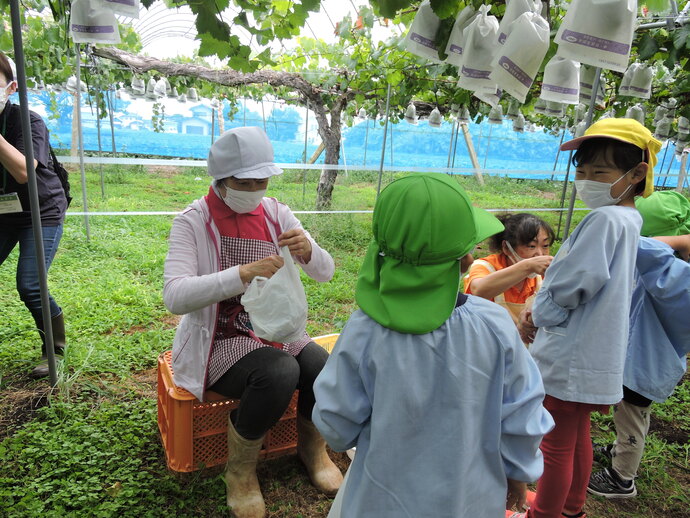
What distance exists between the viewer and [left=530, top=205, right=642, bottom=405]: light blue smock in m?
1.49

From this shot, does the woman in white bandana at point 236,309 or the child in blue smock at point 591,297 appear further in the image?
the woman in white bandana at point 236,309

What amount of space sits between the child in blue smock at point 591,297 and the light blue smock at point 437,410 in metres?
0.47

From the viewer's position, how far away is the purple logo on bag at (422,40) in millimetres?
1967

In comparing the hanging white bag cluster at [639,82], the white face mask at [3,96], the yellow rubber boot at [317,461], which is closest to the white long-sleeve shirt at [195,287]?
the yellow rubber boot at [317,461]

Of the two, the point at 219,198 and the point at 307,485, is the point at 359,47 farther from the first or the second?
the point at 307,485

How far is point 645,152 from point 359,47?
200 inches

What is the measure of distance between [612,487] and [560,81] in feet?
6.23

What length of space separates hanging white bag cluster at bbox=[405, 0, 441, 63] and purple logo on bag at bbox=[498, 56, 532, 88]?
1.39 ft

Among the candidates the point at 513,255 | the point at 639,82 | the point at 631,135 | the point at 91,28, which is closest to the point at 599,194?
the point at 631,135

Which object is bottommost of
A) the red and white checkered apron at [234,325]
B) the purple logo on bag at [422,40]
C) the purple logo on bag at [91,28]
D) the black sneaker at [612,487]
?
the black sneaker at [612,487]

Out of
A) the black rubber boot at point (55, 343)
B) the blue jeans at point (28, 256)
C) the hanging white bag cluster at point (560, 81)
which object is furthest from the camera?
the black rubber boot at point (55, 343)

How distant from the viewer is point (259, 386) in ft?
5.82

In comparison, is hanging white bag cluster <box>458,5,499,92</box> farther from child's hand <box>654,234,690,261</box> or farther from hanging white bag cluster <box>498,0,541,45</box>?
child's hand <box>654,234,690,261</box>

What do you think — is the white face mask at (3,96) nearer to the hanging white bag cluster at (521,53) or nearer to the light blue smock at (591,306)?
the hanging white bag cluster at (521,53)
